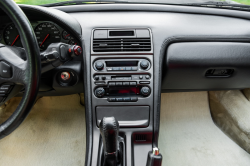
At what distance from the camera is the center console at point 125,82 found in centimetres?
127

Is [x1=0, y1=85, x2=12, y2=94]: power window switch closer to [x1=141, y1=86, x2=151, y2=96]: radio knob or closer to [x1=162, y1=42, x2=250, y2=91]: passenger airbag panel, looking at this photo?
[x1=141, y1=86, x2=151, y2=96]: radio knob

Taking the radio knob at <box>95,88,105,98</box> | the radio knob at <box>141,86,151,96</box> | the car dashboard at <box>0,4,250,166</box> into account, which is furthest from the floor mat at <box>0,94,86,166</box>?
the radio knob at <box>141,86,151,96</box>

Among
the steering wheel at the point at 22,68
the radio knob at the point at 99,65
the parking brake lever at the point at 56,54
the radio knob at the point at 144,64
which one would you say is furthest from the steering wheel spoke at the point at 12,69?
the radio knob at the point at 144,64

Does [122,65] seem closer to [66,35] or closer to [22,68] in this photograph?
[66,35]

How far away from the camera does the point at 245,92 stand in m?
1.83

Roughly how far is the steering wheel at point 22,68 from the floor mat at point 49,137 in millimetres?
948

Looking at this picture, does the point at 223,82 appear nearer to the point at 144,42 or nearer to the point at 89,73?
the point at 144,42

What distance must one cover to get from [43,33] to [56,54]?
468 mm

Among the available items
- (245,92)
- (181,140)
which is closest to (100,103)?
(181,140)

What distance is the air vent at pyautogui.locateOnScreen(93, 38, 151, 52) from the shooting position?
129 cm

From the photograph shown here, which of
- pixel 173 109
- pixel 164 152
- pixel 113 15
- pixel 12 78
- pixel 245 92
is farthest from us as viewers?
pixel 173 109

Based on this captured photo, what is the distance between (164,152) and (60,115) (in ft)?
3.40

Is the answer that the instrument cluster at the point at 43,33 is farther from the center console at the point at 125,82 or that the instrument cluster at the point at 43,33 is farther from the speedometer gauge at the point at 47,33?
the center console at the point at 125,82

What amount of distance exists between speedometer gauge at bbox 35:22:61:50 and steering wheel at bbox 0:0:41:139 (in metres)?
0.52
